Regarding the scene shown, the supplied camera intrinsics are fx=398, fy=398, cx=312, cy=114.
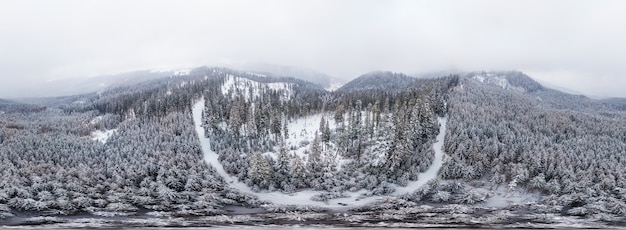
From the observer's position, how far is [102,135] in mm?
137500

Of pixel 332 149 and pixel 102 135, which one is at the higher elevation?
pixel 332 149

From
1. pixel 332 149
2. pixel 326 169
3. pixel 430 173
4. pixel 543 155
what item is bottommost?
pixel 326 169

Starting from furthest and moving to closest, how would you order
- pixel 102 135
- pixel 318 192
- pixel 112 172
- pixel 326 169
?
1. pixel 102 135
2. pixel 326 169
3. pixel 112 172
4. pixel 318 192

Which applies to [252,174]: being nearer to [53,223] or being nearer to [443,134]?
[53,223]

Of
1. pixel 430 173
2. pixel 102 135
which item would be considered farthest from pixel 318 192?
pixel 102 135

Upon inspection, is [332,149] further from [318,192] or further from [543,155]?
[543,155]

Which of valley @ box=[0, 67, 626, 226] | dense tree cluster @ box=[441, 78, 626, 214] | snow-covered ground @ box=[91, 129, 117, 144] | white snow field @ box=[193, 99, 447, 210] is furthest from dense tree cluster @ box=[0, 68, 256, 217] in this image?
dense tree cluster @ box=[441, 78, 626, 214]

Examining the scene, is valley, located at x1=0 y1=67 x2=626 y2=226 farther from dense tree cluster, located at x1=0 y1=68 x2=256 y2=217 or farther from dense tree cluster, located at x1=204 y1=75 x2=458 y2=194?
dense tree cluster, located at x1=204 y1=75 x2=458 y2=194

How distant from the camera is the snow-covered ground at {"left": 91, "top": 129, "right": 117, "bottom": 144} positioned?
130375 millimetres

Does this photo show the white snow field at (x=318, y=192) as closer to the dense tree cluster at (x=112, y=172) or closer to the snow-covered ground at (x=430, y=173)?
the snow-covered ground at (x=430, y=173)

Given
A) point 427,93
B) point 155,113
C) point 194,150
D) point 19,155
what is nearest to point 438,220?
point 194,150

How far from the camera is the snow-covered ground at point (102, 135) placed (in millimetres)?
130375

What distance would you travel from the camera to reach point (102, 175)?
9244 cm

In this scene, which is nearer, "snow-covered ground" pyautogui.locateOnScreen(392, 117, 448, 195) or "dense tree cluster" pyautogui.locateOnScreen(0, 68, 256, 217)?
"dense tree cluster" pyautogui.locateOnScreen(0, 68, 256, 217)
